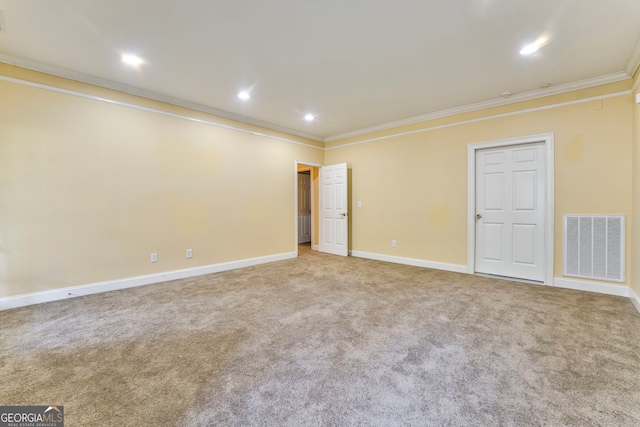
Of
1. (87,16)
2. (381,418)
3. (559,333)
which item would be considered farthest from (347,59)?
(559,333)

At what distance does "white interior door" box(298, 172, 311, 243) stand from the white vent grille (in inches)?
218

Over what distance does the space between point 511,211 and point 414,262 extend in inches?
67.6

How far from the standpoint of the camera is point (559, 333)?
2.25m

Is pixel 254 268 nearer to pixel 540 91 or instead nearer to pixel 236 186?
pixel 236 186

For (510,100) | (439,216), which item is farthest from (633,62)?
(439,216)

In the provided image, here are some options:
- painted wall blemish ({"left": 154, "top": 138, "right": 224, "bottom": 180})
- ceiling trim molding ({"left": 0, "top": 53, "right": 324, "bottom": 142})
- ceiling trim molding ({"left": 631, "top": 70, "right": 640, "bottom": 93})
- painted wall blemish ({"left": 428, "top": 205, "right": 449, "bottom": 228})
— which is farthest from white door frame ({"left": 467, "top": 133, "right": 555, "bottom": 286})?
painted wall blemish ({"left": 154, "top": 138, "right": 224, "bottom": 180})

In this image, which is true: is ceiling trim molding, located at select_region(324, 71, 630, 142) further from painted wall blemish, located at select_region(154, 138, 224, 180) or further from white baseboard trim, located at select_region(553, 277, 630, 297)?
painted wall blemish, located at select_region(154, 138, 224, 180)

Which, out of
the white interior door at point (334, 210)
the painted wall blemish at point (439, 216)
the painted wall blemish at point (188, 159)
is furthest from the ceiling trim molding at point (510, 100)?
the painted wall blemish at point (188, 159)

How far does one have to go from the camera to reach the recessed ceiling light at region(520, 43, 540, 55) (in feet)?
8.37

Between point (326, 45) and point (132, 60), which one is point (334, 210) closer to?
point (326, 45)

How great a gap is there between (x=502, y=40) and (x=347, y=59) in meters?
1.48

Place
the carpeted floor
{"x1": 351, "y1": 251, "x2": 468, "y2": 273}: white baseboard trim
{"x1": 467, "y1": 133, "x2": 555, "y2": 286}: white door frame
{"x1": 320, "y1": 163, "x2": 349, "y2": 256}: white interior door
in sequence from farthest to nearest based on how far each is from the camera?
{"x1": 320, "y1": 163, "x2": 349, "y2": 256}: white interior door < {"x1": 351, "y1": 251, "x2": 468, "y2": 273}: white baseboard trim < {"x1": 467, "y1": 133, "x2": 555, "y2": 286}: white door frame < the carpeted floor

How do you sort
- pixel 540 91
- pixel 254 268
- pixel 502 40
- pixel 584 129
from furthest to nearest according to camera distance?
1. pixel 254 268
2. pixel 540 91
3. pixel 584 129
4. pixel 502 40

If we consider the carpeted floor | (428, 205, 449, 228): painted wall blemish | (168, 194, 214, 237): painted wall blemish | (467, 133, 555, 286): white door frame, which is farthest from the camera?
(428, 205, 449, 228): painted wall blemish
